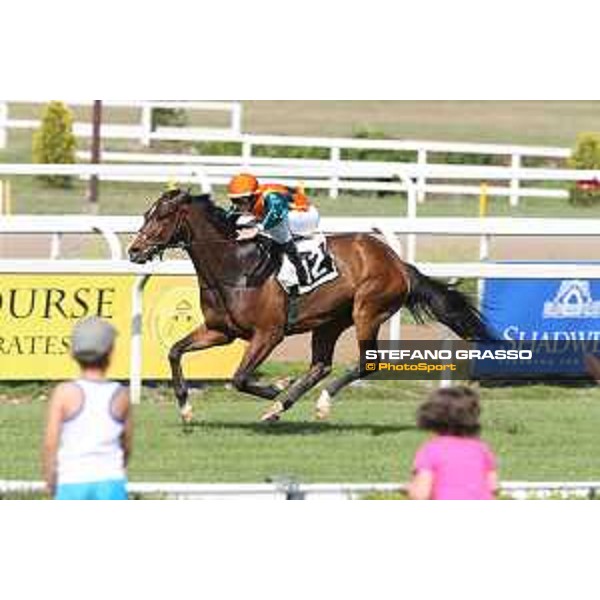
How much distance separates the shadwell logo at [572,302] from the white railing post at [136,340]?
2.83 m

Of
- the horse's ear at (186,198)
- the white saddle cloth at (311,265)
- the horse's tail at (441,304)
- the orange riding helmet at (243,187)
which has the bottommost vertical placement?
the horse's tail at (441,304)

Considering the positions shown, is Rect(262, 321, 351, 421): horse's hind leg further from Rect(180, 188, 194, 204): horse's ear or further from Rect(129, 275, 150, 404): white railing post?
Rect(180, 188, 194, 204): horse's ear

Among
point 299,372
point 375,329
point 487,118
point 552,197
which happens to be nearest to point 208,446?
point 375,329

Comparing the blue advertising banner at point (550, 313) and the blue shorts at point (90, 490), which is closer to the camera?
the blue shorts at point (90, 490)

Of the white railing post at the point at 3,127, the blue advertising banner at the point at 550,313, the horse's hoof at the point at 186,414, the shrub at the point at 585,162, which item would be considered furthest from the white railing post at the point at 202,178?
the white railing post at the point at 3,127

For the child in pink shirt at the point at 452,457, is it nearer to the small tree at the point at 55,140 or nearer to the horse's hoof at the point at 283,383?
the horse's hoof at the point at 283,383

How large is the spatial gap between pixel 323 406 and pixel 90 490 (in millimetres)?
5660

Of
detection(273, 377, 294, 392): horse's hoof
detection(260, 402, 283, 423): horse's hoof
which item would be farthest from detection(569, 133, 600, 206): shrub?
detection(260, 402, 283, 423): horse's hoof

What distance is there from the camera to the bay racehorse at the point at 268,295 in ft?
40.1

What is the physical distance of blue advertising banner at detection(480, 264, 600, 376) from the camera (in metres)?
14.1

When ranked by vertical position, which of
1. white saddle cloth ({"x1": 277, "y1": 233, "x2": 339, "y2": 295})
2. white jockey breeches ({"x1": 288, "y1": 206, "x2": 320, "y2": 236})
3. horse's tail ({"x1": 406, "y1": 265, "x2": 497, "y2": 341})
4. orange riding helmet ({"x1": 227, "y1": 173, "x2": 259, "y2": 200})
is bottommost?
horse's tail ({"x1": 406, "y1": 265, "x2": 497, "y2": 341})

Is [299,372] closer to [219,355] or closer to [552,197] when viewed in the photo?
[219,355]

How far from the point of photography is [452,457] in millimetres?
6402

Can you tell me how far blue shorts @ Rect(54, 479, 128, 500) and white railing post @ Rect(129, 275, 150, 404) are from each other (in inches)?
243
